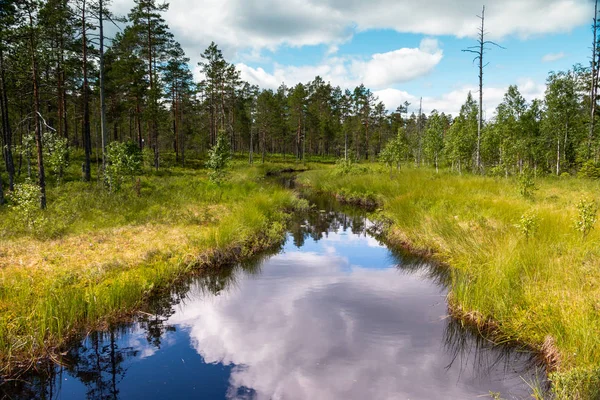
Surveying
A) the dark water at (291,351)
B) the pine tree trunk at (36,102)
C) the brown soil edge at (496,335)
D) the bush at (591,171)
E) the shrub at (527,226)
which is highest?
the pine tree trunk at (36,102)

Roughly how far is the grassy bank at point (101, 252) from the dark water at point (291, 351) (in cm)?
50

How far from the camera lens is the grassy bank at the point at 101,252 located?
18.0ft

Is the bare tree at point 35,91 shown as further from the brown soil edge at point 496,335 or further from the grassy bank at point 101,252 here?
the brown soil edge at point 496,335

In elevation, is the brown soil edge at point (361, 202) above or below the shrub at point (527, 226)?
below

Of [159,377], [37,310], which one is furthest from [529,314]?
[37,310]

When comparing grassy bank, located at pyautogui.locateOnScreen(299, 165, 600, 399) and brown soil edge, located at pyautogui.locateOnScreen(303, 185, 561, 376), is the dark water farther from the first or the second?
grassy bank, located at pyautogui.locateOnScreen(299, 165, 600, 399)

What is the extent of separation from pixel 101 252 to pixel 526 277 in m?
10.2

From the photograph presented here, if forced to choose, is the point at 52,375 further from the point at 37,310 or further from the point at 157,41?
the point at 157,41

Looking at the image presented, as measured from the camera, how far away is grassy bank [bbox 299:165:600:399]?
15.1 feet

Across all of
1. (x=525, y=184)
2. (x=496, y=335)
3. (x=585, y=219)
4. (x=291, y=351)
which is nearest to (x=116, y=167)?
(x=291, y=351)

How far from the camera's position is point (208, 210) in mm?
14625

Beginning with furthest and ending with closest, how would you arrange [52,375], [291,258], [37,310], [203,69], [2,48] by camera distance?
1. [203,69]
2. [2,48]
3. [291,258]
4. [37,310]
5. [52,375]

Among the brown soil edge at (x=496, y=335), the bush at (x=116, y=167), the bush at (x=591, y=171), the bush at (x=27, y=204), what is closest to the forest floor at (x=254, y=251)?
the brown soil edge at (x=496, y=335)

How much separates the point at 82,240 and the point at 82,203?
17.8ft
